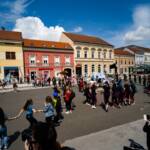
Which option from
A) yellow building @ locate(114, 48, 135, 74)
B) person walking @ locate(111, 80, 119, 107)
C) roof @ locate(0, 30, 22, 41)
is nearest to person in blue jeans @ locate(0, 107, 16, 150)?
person walking @ locate(111, 80, 119, 107)

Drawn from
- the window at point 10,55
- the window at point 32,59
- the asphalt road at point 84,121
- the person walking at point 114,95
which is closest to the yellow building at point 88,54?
the window at point 32,59

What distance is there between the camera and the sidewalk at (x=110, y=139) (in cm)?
660

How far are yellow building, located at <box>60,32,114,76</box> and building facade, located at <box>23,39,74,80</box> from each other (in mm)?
1877

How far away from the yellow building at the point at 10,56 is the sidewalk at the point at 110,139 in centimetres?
3096

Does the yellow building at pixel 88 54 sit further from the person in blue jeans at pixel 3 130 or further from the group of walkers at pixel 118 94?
the person in blue jeans at pixel 3 130

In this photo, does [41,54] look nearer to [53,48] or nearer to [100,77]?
[53,48]

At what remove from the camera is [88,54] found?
51.5 m

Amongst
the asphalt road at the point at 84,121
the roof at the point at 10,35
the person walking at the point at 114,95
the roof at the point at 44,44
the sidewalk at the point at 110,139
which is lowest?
the asphalt road at the point at 84,121

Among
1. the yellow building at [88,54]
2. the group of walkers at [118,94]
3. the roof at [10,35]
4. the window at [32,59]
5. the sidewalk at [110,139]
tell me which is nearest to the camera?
the sidewalk at [110,139]

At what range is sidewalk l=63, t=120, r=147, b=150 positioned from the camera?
6.60 metres

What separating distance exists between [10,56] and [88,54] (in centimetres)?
2048

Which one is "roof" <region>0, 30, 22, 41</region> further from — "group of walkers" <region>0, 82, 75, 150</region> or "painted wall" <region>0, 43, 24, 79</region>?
"group of walkers" <region>0, 82, 75, 150</region>

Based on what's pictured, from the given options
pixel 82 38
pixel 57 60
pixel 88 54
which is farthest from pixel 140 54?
pixel 57 60

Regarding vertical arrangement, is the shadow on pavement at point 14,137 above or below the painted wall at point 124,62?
below
